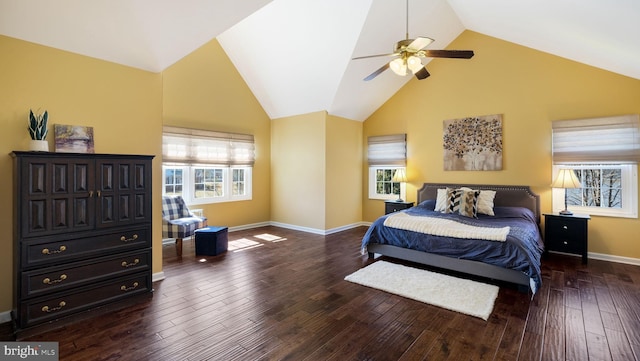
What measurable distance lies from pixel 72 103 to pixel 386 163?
17.8ft

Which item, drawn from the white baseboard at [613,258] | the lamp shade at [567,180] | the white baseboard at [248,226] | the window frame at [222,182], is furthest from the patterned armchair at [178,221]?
the white baseboard at [613,258]

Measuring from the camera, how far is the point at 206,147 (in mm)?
5750

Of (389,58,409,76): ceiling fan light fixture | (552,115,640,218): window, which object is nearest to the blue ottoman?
(389,58,409,76): ceiling fan light fixture

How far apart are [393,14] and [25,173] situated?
4.64m

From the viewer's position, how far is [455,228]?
383 centimetres

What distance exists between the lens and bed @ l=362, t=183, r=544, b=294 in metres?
3.25

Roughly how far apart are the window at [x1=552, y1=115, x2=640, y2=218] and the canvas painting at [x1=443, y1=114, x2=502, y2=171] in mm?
836

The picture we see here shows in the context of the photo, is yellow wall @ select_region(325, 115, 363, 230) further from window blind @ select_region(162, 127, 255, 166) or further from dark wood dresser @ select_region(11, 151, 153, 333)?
dark wood dresser @ select_region(11, 151, 153, 333)

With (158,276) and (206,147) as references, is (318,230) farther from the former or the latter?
(158,276)

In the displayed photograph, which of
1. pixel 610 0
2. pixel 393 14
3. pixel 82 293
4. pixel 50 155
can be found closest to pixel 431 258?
pixel 610 0

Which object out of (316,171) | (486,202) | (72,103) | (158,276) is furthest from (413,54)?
(158,276)

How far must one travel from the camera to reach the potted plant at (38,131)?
2.61 metres

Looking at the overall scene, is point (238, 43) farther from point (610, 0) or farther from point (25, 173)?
point (610, 0)

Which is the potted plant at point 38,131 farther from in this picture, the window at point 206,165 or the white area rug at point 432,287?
the white area rug at point 432,287
